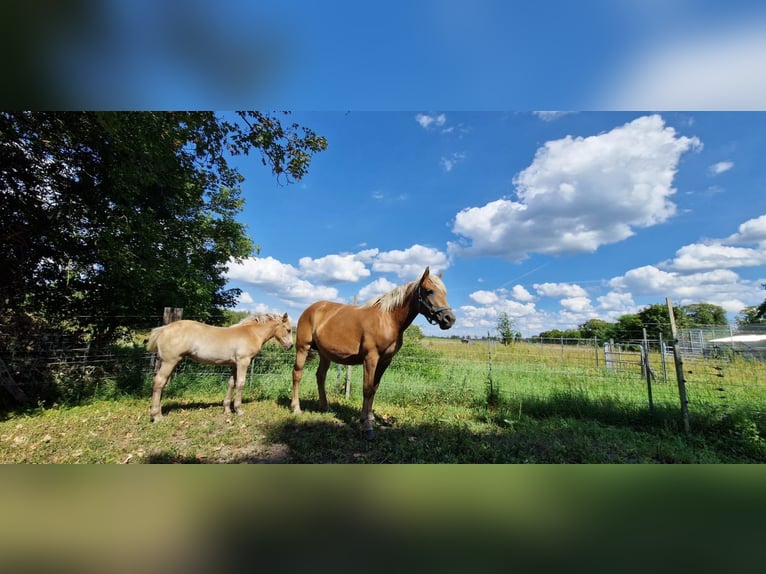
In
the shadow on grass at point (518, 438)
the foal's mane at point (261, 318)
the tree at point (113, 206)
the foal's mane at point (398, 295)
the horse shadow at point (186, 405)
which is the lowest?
the shadow on grass at point (518, 438)

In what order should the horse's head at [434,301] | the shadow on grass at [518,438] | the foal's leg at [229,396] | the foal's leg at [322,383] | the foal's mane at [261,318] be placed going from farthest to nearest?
the foal's mane at [261,318], the foal's leg at [322,383], the foal's leg at [229,396], the horse's head at [434,301], the shadow on grass at [518,438]

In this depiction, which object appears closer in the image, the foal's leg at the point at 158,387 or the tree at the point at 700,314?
the foal's leg at the point at 158,387

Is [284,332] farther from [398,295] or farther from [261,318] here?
[398,295]

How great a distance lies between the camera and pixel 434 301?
283 cm

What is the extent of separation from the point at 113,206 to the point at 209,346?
2.00 m

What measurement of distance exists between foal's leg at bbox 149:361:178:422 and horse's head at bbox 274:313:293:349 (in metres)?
1.16

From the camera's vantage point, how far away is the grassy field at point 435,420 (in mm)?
2484

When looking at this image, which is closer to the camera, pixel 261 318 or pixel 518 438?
pixel 518 438

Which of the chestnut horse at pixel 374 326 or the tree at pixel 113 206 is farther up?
the tree at pixel 113 206

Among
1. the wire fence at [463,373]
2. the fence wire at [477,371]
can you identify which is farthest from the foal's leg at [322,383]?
the wire fence at [463,373]

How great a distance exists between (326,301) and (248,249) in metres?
2.26

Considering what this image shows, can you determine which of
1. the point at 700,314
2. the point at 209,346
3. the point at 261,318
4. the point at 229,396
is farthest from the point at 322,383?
the point at 700,314

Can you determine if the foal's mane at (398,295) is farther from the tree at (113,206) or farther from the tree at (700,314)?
the tree at (700,314)
